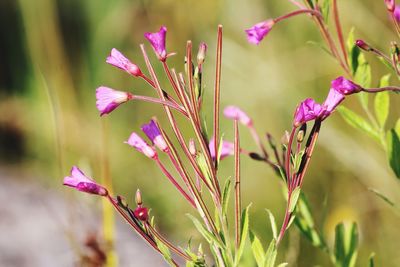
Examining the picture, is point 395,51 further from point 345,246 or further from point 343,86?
point 345,246

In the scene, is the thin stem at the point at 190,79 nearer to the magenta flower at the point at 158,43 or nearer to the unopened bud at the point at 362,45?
the magenta flower at the point at 158,43

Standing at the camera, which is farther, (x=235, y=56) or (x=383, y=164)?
(x=235, y=56)

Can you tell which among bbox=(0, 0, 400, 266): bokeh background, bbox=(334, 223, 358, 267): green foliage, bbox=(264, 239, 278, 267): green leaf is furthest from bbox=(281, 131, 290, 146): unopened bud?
bbox=(0, 0, 400, 266): bokeh background

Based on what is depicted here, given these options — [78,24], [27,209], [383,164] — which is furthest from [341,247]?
[78,24]

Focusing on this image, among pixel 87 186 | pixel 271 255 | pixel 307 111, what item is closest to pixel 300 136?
pixel 307 111

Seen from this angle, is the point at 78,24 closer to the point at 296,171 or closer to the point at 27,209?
the point at 27,209

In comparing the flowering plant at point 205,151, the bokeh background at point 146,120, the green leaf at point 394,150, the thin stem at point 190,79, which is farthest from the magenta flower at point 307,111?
the bokeh background at point 146,120
